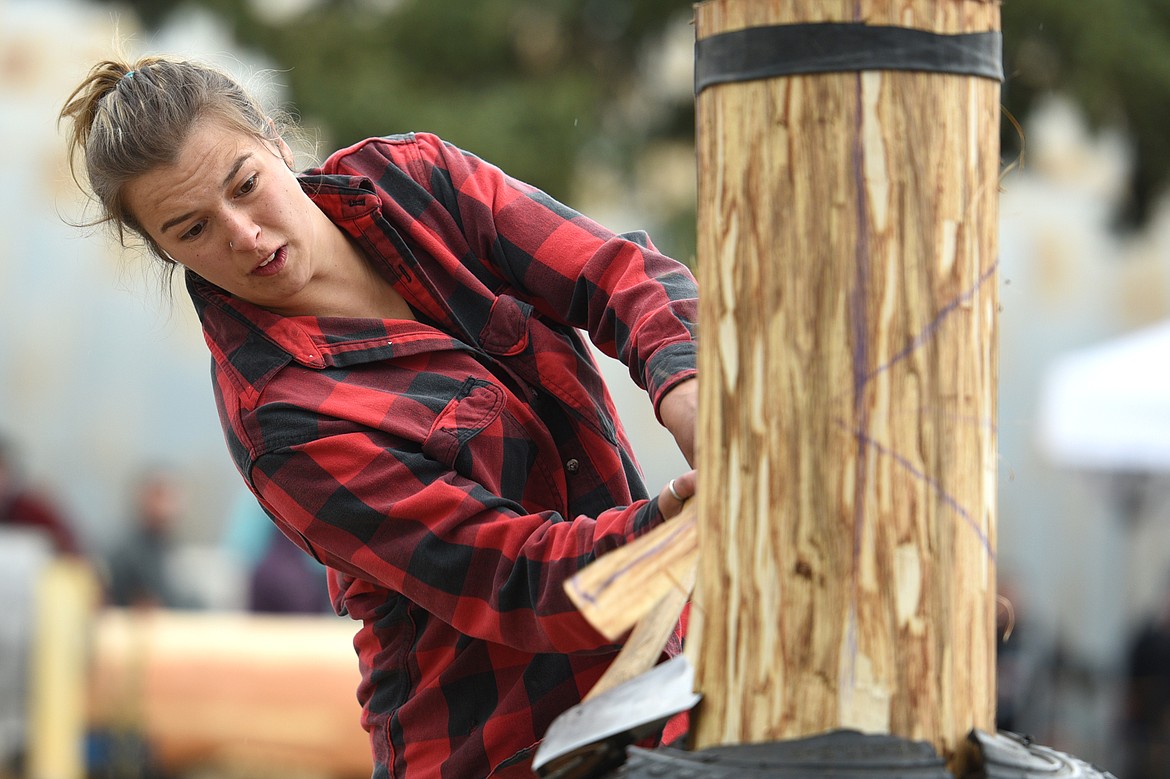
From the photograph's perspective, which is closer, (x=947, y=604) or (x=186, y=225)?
(x=947, y=604)

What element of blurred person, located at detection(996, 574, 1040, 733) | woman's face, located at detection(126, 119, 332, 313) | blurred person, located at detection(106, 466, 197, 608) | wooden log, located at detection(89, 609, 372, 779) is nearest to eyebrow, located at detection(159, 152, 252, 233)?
woman's face, located at detection(126, 119, 332, 313)

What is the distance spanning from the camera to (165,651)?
539cm

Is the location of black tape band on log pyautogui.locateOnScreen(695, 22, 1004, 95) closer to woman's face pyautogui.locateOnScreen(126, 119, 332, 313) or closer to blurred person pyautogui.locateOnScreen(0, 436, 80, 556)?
woman's face pyautogui.locateOnScreen(126, 119, 332, 313)

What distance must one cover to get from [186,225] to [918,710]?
996mm

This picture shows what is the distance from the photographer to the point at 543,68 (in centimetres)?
702

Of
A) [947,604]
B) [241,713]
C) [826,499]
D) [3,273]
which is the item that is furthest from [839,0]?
[3,273]

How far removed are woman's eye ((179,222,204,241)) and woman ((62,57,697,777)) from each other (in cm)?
1

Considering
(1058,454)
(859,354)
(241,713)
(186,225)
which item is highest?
(186,225)

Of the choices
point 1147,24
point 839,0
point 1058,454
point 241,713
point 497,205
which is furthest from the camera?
point 1147,24

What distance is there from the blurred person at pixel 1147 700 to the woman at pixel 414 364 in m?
5.82

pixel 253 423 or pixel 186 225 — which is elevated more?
pixel 186 225

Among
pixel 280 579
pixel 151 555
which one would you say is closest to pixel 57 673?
pixel 280 579

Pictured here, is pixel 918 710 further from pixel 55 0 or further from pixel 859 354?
pixel 55 0

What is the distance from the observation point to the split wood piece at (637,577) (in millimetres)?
1333
